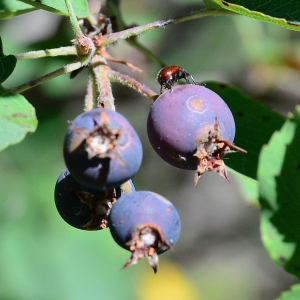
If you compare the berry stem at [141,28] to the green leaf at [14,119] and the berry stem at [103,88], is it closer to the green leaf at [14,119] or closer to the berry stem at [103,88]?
the berry stem at [103,88]

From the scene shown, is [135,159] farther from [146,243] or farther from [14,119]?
[14,119]

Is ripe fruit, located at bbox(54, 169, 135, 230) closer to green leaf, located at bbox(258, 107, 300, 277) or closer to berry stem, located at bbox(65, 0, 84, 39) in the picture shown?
berry stem, located at bbox(65, 0, 84, 39)

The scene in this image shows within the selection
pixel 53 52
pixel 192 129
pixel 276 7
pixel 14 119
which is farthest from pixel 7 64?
pixel 276 7

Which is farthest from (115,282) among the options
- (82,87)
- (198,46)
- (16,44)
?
(198,46)

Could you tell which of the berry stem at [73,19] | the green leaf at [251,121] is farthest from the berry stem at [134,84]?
the green leaf at [251,121]

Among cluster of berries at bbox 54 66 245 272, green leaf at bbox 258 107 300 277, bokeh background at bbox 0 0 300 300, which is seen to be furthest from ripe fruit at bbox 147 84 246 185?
bokeh background at bbox 0 0 300 300

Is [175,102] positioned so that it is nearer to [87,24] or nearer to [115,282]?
[87,24]
